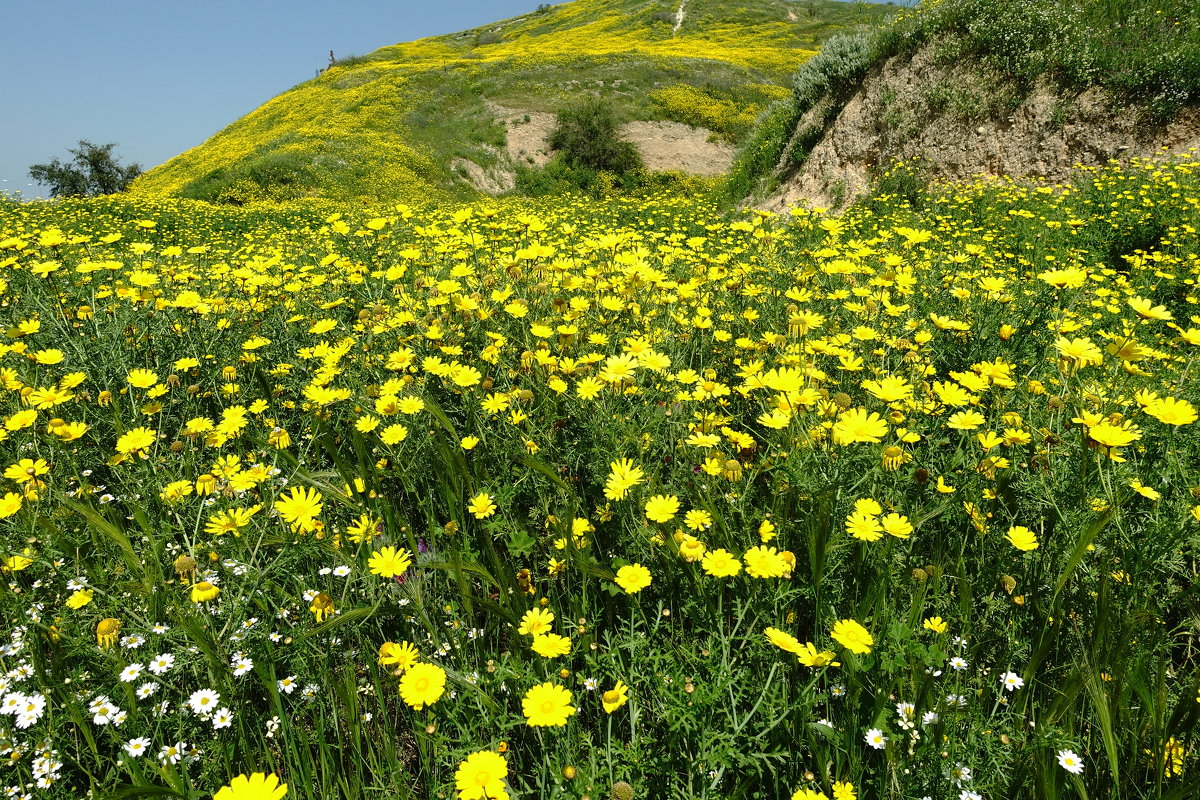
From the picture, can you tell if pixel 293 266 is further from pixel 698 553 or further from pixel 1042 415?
pixel 1042 415

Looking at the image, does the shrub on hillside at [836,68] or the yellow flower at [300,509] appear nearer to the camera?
the yellow flower at [300,509]

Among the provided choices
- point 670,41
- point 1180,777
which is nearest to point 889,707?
point 1180,777

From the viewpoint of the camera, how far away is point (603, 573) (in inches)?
58.6

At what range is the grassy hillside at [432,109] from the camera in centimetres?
1930

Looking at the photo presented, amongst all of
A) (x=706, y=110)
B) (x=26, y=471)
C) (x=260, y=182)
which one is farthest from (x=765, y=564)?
(x=706, y=110)

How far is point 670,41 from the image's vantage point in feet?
142

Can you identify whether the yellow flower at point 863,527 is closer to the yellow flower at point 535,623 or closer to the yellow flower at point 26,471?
the yellow flower at point 535,623

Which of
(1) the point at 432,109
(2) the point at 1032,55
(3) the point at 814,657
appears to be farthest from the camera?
(1) the point at 432,109

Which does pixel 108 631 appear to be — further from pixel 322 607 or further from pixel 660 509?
pixel 660 509

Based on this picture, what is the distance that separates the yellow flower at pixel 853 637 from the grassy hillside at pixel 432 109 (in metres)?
16.4

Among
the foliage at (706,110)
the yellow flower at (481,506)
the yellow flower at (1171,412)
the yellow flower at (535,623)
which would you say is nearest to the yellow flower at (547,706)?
the yellow flower at (535,623)

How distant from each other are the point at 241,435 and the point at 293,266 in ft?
7.32

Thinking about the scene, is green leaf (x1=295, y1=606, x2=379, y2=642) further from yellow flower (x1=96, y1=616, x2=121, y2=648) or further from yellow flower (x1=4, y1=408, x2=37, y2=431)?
yellow flower (x1=4, y1=408, x2=37, y2=431)

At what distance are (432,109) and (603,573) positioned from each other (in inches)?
1103
